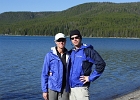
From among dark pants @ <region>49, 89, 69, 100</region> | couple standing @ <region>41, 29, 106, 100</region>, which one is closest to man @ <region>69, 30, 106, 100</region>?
couple standing @ <region>41, 29, 106, 100</region>

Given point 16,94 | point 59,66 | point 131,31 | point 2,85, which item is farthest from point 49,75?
point 131,31

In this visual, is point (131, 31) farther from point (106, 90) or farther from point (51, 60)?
point (51, 60)

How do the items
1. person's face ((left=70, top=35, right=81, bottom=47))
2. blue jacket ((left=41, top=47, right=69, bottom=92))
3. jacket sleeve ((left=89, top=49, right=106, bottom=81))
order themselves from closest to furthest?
1. jacket sleeve ((left=89, top=49, right=106, bottom=81))
2. person's face ((left=70, top=35, right=81, bottom=47))
3. blue jacket ((left=41, top=47, right=69, bottom=92))

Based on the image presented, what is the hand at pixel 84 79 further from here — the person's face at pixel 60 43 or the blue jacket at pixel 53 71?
the person's face at pixel 60 43

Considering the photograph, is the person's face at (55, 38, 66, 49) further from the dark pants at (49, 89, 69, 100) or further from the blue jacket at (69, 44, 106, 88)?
the dark pants at (49, 89, 69, 100)

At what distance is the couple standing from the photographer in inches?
231

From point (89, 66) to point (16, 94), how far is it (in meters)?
11.6

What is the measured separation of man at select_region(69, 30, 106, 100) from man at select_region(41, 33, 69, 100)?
221 millimetres

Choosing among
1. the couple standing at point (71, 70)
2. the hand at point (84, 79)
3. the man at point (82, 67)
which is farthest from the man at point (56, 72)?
the hand at point (84, 79)

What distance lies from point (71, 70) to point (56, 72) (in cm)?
37

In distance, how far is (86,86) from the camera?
6.04 metres

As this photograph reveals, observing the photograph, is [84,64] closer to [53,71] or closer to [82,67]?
[82,67]

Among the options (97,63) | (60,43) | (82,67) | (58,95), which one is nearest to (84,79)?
(82,67)

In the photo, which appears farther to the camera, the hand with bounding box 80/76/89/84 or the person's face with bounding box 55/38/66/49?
the person's face with bounding box 55/38/66/49
